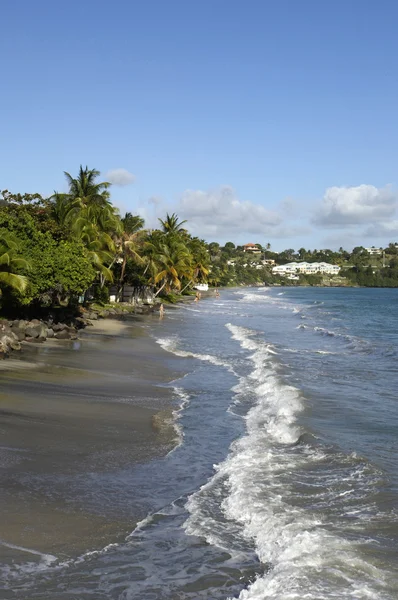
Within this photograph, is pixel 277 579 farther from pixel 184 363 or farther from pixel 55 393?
pixel 184 363

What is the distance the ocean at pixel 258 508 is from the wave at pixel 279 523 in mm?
19

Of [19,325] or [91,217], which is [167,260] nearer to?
[91,217]

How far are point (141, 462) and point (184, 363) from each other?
12.7 metres

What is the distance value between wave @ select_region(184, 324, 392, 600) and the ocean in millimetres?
19

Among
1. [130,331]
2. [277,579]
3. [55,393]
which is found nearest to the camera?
[277,579]

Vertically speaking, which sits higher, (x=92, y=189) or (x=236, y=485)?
(x=92, y=189)

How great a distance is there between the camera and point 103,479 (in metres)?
8.80

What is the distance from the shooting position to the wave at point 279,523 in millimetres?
5918

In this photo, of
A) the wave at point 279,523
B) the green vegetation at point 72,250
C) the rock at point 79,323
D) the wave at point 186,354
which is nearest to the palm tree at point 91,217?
the green vegetation at point 72,250

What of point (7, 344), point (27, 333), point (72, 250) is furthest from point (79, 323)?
point (7, 344)

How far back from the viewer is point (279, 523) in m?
7.48

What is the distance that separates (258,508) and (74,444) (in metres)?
3.92

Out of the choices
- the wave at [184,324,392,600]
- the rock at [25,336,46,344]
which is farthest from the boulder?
the wave at [184,324,392,600]

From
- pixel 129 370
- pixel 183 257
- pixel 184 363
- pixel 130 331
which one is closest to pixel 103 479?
pixel 129 370
